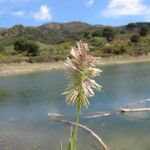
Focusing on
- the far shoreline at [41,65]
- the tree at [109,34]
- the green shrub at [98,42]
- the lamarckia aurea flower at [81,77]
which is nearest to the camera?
the lamarckia aurea flower at [81,77]

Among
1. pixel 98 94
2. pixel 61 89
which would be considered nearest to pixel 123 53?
pixel 61 89

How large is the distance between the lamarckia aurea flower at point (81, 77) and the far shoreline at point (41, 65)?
2049 inches

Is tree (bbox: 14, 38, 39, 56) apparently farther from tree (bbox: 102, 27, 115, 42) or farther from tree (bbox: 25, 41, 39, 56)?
tree (bbox: 102, 27, 115, 42)

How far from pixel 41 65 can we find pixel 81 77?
5857 centimetres

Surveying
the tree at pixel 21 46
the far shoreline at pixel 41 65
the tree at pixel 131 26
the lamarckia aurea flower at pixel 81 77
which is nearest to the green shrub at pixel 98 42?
the tree at pixel 21 46

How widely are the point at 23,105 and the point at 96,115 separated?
7.49m

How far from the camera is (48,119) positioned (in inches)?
830

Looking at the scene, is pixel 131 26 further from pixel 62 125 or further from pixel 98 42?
pixel 62 125

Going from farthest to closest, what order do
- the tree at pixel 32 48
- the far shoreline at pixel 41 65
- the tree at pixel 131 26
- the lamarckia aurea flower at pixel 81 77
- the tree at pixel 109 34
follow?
the tree at pixel 131 26, the tree at pixel 109 34, the tree at pixel 32 48, the far shoreline at pixel 41 65, the lamarckia aurea flower at pixel 81 77

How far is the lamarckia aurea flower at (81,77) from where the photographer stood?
3625 mm

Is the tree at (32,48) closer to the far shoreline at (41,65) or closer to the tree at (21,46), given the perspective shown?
the tree at (21,46)

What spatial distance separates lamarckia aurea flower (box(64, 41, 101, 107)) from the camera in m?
3.62

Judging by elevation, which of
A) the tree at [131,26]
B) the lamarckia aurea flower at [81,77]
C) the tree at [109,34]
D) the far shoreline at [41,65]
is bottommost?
the far shoreline at [41,65]

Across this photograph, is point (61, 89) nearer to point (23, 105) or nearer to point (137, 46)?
point (23, 105)
